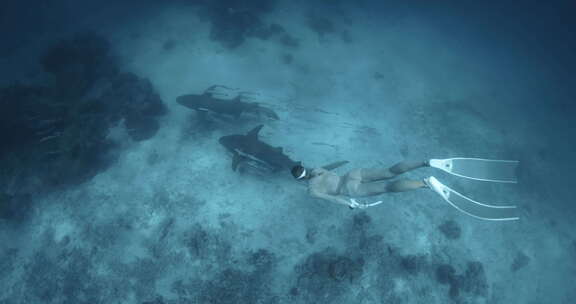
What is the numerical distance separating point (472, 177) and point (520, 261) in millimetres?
5374

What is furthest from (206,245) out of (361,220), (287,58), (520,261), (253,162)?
(287,58)

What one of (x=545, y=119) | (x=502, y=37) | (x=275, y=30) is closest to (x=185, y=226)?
(x=275, y=30)

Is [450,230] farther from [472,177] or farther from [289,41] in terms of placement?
[289,41]

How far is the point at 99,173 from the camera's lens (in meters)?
12.1

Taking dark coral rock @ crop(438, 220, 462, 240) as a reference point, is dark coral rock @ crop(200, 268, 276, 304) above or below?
above

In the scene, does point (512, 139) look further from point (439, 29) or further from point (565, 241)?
point (439, 29)

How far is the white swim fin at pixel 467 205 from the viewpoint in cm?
762

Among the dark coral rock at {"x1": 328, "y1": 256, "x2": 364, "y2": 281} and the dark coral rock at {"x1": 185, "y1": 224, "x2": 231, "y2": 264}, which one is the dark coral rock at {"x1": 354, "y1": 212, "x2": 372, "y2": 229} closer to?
the dark coral rock at {"x1": 328, "y1": 256, "x2": 364, "y2": 281}

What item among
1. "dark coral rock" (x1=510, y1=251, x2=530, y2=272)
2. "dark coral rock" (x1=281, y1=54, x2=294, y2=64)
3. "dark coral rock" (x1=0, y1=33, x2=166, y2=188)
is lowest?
"dark coral rock" (x1=510, y1=251, x2=530, y2=272)

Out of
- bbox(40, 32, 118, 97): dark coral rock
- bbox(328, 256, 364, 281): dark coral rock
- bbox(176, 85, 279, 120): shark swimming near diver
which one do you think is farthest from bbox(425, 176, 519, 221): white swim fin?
bbox(40, 32, 118, 97): dark coral rock

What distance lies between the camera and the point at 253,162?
11.4 meters

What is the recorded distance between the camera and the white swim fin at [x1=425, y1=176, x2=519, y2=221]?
762 centimetres

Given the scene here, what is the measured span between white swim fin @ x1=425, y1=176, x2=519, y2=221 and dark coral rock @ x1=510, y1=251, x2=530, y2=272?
1.64 metres

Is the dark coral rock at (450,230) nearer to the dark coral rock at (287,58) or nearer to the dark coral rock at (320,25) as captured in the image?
the dark coral rock at (287,58)
